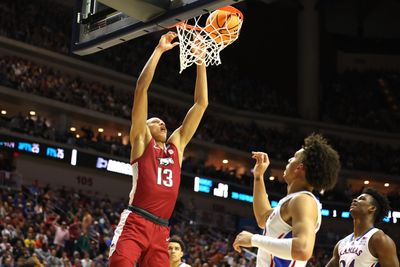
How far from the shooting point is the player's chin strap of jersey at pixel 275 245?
3984 millimetres

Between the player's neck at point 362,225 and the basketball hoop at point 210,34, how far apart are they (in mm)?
1942

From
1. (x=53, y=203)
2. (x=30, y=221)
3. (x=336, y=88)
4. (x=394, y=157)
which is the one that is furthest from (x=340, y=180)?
(x=30, y=221)

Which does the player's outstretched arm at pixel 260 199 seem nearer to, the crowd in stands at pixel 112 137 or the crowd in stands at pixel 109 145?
the crowd in stands at pixel 112 137

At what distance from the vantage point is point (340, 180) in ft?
119

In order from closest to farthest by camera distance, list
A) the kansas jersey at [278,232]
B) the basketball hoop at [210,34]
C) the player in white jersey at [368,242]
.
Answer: the kansas jersey at [278,232], the player in white jersey at [368,242], the basketball hoop at [210,34]

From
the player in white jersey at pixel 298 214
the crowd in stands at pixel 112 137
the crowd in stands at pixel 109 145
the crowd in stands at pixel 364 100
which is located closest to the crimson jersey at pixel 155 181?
the player in white jersey at pixel 298 214

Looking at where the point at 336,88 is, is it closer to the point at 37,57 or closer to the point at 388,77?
the point at 388,77

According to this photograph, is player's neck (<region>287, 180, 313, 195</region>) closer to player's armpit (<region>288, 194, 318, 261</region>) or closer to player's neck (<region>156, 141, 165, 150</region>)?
player's armpit (<region>288, 194, 318, 261</region>)

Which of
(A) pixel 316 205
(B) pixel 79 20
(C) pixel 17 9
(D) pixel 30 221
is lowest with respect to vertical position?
(D) pixel 30 221

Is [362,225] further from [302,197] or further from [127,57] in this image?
[127,57]

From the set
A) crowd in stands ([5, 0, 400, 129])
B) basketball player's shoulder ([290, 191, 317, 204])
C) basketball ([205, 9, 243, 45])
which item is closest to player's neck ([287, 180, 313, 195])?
basketball player's shoulder ([290, 191, 317, 204])

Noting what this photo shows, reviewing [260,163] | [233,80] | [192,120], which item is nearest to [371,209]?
[260,163]

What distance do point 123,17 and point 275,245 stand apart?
3072mm

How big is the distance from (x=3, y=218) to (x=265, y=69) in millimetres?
24529
